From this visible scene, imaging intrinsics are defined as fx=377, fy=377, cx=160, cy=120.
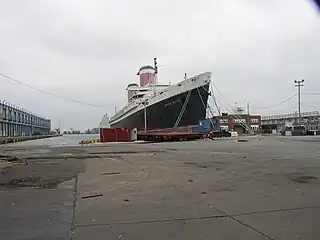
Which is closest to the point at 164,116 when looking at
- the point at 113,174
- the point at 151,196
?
the point at 113,174

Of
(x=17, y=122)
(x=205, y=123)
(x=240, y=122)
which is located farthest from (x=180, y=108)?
(x=17, y=122)

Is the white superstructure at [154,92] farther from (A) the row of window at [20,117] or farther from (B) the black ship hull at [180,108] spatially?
(A) the row of window at [20,117]

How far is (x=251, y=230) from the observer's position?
467cm

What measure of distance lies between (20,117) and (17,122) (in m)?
6.38

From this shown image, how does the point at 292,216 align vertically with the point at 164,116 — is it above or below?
below

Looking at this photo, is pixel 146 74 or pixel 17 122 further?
pixel 17 122

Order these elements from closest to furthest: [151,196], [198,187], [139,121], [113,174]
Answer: [151,196], [198,187], [113,174], [139,121]

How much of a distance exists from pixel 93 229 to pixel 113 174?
6278mm

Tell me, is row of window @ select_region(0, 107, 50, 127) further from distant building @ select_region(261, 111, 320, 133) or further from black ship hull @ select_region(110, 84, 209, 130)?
distant building @ select_region(261, 111, 320, 133)

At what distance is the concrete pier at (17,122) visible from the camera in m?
78.8

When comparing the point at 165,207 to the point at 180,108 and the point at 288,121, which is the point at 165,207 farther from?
the point at 288,121

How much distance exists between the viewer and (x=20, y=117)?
10162cm

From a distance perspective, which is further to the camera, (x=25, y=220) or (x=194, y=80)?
(x=194, y=80)

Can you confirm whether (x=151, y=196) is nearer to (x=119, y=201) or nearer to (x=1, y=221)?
(x=119, y=201)
